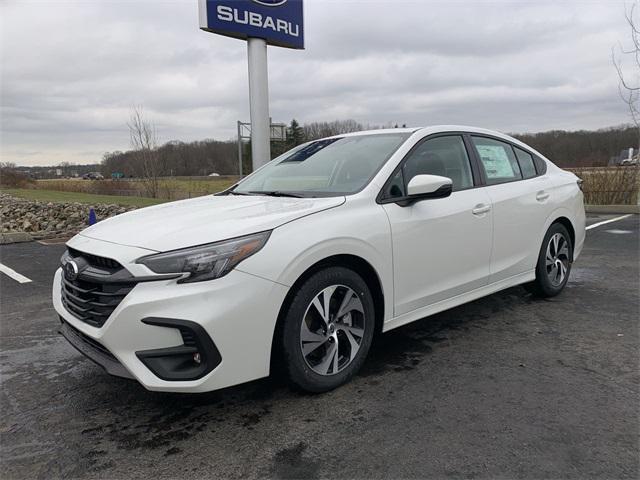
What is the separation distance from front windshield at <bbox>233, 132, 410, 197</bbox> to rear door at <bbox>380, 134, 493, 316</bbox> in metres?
0.22

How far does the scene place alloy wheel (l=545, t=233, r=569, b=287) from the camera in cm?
493

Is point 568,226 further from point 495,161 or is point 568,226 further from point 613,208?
point 613,208

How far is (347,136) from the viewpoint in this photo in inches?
173

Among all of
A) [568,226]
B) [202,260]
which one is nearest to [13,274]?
[202,260]

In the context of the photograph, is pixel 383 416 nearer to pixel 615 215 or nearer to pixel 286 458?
pixel 286 458

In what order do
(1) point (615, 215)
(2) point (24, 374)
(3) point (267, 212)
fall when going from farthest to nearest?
1. (1) point (615, 215)
2. (2) point (24, 374)
3. (3) point (267, 212)

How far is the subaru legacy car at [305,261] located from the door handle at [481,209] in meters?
0.01

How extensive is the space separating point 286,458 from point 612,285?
4802 mm

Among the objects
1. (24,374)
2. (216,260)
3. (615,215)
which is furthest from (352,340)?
(615,215)

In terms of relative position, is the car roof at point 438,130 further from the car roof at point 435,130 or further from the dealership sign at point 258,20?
the dealership sign at point 258,20

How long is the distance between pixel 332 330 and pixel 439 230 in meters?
1.17

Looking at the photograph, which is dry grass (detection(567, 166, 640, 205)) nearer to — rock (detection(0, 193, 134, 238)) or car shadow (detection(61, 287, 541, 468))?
car shadow (detection(61, 287, 541, 468))

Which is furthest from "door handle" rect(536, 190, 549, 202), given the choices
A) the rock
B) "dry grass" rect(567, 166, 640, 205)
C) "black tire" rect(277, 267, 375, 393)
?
"dry grass" rect(567, 166, 640, 205)

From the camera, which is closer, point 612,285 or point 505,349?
point 505,349
